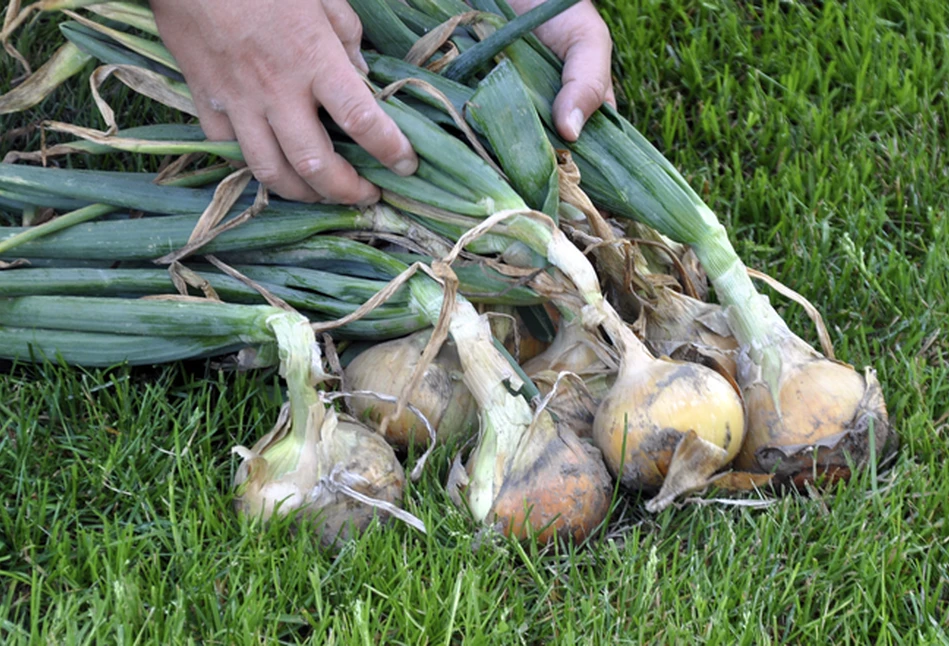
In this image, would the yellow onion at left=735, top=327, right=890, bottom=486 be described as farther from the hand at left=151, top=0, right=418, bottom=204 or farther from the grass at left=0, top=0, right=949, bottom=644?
the hand at left=151, top=0, right=418, bottom=204

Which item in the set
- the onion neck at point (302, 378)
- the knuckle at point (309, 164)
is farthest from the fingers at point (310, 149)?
the onion neck at point (302, 378)

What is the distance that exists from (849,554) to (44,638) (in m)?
1.03

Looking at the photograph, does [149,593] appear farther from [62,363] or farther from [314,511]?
[62,363]

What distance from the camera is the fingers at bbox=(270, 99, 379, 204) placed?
1.62m

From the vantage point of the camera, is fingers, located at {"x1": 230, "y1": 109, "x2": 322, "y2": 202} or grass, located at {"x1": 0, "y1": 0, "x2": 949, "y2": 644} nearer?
grass, located at {"x1": 0, "y1": 0, "x2": 949, "y2": 644}

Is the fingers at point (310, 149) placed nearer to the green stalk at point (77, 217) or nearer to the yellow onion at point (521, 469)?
the green stalk at point (77, 217)

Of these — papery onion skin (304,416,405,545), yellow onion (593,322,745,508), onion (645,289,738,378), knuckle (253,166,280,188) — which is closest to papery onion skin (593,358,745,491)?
yellow onion (593,322,745,508)

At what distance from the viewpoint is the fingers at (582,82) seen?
1.72 metres

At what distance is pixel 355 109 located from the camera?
1.59 m

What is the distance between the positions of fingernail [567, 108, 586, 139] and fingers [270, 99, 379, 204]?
360 millimetres

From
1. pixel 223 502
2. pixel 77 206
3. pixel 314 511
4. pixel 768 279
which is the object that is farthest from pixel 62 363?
pixel 768 279

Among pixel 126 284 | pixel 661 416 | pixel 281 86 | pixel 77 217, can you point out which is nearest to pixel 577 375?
pixel 661 416

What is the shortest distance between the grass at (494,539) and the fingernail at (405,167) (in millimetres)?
425

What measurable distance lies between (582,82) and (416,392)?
60cm
